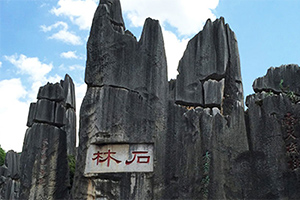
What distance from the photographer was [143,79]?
7.34 m

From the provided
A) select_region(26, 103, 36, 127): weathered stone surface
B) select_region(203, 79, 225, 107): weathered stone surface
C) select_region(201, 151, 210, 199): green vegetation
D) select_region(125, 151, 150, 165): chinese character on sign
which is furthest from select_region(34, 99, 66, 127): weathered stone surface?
select_region(201, 151, 210, 199): green vegetation

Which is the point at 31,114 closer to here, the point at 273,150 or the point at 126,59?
the point at 126,59

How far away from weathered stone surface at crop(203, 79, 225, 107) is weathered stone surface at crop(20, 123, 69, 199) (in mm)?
3582

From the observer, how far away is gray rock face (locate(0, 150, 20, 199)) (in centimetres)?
1486

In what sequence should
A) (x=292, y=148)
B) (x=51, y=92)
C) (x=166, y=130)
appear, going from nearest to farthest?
1. (x=292, y=148)
2. (x=166, y=130)
3. (x=51, y=92)

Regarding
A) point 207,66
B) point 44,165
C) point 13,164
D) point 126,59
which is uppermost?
point 207,66

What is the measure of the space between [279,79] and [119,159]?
169 inches

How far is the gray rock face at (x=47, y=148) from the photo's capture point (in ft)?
28.9

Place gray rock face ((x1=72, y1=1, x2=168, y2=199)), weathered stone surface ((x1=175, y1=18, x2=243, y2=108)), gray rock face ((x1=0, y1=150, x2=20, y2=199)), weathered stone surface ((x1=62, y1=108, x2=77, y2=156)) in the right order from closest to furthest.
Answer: gray rock face ((x1=72, y1=1, x2=168, y2=199)) → weathered stone surface ((x1=175, y1=18, x2=243, y2=108)) → weathered stone surface ((x1=62, y1=108, x2=77, y2=156)) → gray rock face ((x1=0, y1=150, x2=20, y2=199))

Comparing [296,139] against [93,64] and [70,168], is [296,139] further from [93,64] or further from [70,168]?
[70,168]

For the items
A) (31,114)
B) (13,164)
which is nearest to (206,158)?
(31,114)

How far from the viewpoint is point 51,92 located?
1007 centimetres

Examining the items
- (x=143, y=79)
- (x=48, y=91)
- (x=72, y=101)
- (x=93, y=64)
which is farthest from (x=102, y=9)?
(x=72, y=101)

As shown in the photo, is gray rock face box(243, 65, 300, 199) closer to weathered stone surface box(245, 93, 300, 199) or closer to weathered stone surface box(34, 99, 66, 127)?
weathered stone surface box(245, 93, 300, 199)
